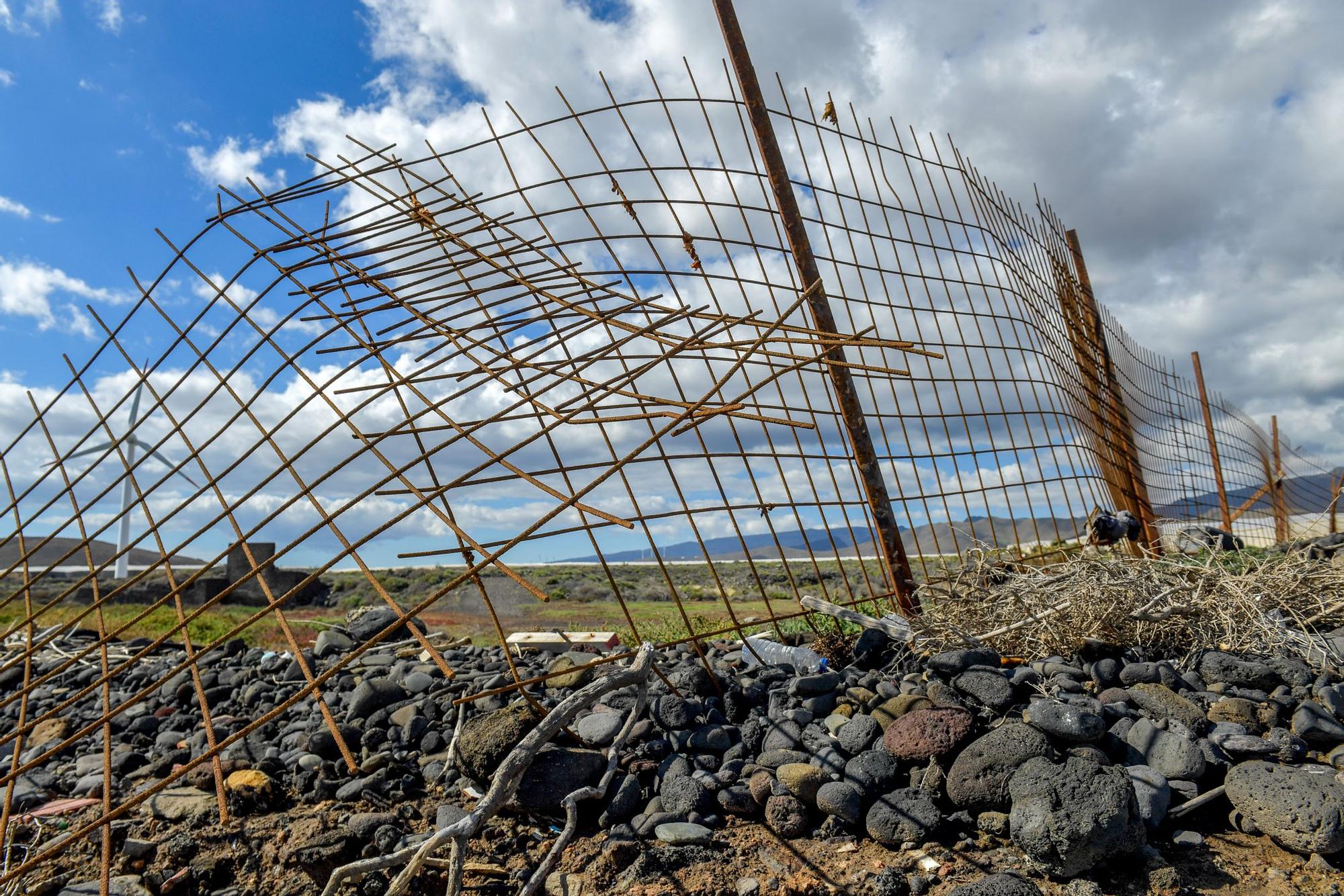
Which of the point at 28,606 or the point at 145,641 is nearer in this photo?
the point at 28,606

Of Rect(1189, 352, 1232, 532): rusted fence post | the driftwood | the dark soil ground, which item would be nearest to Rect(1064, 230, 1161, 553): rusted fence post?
Rect(1189, 352, 1232, 532): rusted fence post

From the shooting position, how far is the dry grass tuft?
3617 mm

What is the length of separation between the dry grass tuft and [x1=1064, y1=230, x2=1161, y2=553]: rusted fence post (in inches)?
109

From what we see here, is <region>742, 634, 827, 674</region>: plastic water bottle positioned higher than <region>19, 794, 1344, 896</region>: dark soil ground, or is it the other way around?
<region>742, 634, 827, 674</region>: plastic water bottle

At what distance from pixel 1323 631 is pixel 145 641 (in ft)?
32.1

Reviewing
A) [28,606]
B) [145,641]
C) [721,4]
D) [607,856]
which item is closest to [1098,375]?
[721,4]

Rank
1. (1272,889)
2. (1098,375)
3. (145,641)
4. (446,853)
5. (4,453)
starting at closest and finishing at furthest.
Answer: (1272,889), (446,853), (4,453), (1098,375), (145,641)

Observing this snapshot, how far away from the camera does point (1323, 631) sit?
4.08m

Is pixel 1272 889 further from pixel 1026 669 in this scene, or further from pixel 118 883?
pixel 118 883

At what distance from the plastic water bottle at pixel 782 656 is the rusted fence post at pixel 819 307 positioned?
2.81ft

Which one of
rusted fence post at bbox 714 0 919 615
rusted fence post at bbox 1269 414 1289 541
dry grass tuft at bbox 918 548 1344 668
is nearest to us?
dry grass tuft at bbox 918 548 1344 668

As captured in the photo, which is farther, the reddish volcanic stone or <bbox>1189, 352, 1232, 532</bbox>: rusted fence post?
<bbox>1189, 352, 1232, 532</bbox>: rusted fence post

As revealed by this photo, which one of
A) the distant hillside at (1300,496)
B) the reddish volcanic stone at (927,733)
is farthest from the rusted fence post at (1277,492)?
the reddish volcanic stone at (927,733)

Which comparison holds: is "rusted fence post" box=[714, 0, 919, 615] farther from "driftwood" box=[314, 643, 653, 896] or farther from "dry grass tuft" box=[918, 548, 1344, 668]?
"driftwood" box=[314, 643, 653, 896]
